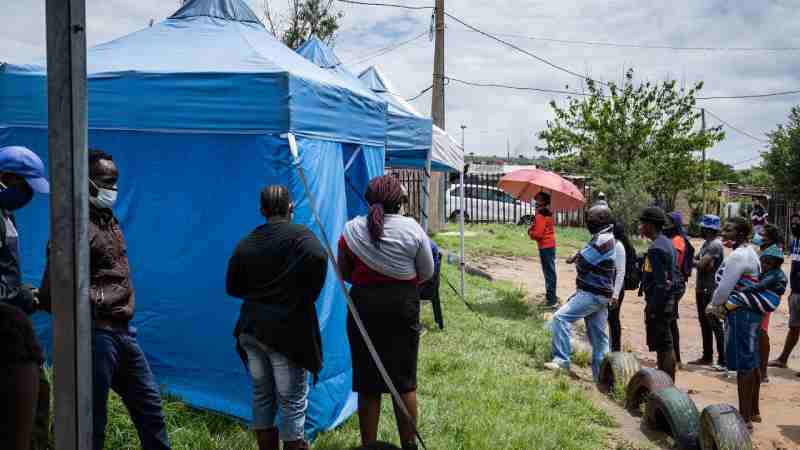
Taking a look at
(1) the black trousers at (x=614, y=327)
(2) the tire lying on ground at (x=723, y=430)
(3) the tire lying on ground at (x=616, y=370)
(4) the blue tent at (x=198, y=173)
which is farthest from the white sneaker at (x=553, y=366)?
(4) the blue tent at (x=198, y=173)

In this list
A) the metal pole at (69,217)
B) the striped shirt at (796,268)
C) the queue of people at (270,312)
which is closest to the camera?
the metal pole at (69,217)

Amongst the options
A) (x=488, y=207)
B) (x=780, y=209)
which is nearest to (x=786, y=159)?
(x=780, y=209)

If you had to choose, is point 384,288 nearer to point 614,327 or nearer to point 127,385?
point 127,385

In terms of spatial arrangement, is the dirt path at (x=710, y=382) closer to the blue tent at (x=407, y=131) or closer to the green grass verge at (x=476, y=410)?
the green grass verge at (x=476, y=410)

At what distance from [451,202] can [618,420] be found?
21.4 m

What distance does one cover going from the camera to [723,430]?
14.9 ft

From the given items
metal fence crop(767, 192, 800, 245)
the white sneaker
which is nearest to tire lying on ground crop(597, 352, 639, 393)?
the white sneaker

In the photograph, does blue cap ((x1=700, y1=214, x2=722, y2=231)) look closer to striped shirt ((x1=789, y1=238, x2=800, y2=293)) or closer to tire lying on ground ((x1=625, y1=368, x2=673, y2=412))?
striped shirt ((x1=789, y1=238, x2=800, y2=293))

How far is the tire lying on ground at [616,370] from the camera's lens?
21.3 ft

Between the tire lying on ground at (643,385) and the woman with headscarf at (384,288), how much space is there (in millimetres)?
2666

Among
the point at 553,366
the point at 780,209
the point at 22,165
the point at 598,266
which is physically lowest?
the point at 553,366

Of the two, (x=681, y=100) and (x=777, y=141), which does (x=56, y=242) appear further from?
(x=777, y=141)

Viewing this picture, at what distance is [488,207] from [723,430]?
21.9 meters

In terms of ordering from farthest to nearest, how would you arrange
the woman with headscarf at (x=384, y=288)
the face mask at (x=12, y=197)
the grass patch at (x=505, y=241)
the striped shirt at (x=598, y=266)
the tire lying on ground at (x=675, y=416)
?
the grass patch at (x=505, y=241) → the striped shirt at (x=598, y=266) → the tire lying on ground at (x=675, y=416) → the woman with headscarf at (x=384, y=288) → the face mask at (x=12, y=197)
